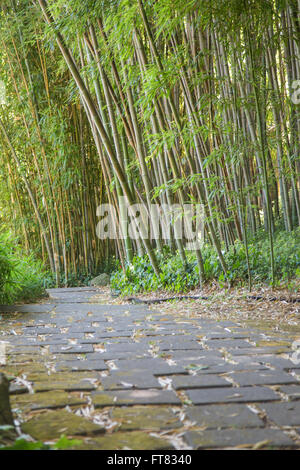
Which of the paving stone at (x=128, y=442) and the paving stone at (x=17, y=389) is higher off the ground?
the paving stone at (x=17, y=389)

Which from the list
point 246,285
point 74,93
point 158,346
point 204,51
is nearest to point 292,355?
point 158,346

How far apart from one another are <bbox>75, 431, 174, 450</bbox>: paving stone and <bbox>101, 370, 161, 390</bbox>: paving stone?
16.6 inches

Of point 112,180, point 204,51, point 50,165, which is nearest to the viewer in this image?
point 204,51

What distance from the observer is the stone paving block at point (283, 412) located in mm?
1364

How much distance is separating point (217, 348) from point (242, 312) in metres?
1.18

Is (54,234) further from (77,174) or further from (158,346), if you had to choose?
(158,346)

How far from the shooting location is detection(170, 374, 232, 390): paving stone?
171 cm

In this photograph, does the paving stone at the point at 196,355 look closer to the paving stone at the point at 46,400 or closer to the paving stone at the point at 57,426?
the paving stone at the point at 46,400

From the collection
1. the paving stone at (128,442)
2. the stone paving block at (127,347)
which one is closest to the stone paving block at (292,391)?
the paving stone at (128,442)

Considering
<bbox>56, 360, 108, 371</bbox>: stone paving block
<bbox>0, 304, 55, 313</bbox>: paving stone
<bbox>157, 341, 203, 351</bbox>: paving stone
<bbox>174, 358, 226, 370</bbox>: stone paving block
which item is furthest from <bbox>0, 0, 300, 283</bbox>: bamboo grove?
<bbox>56, 360, 108, 371</bbox>: stone paving block

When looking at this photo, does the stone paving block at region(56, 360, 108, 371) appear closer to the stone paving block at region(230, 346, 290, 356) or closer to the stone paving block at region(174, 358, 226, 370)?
the stone paving block at region(174, 358, 226, 370)

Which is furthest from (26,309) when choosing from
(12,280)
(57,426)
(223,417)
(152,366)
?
(223,417)

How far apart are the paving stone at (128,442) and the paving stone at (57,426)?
6 cm

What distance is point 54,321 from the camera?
3.40 m
